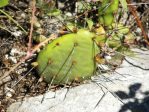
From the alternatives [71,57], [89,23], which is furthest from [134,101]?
[89,23]

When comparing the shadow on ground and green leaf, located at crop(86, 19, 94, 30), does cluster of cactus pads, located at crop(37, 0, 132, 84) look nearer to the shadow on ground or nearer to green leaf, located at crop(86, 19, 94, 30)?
green leaf, located at crop(86, 19, 94, 30)

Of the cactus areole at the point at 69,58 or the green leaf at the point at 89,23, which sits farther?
the green leaf at the point at 89,23

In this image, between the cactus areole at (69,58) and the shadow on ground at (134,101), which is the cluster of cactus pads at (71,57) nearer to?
the cactus areole at (69,58)

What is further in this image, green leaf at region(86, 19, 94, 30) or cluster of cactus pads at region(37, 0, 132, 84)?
green leaf at region(86, 19, 94, 30)

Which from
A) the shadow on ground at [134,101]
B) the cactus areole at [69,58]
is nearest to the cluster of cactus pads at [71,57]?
the cactus areole at [69,58]

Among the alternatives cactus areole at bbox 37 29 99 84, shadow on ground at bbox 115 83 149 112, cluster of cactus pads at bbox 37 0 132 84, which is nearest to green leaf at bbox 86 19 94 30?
cluster of cactus pads at bbox 37 0 132 84

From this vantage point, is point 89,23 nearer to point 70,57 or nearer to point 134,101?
A: point 70,57
